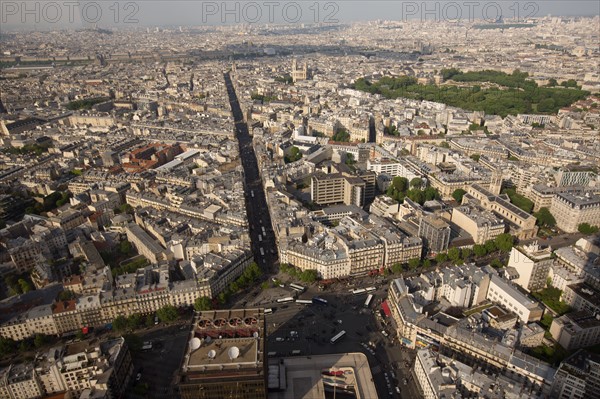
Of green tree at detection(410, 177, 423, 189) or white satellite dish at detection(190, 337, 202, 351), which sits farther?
green tree at detection(410, 177, 423, 189)

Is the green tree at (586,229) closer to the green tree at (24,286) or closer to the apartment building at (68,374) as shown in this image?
the apartment building at (68,374)

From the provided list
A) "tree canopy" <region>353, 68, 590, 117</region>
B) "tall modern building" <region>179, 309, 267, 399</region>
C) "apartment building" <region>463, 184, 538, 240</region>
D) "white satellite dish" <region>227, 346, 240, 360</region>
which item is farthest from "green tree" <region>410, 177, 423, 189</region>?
"tree canopy" <region>353, 68, 590, 117</region>

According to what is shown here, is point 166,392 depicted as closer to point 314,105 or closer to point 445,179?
point 445,179

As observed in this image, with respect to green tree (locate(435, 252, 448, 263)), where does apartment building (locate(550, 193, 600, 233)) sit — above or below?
above

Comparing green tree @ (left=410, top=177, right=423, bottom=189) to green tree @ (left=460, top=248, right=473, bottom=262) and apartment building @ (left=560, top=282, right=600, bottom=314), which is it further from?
apartment building @ (left=560, top=282, right=600, bottom=314)

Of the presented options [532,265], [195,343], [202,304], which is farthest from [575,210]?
[195,343]

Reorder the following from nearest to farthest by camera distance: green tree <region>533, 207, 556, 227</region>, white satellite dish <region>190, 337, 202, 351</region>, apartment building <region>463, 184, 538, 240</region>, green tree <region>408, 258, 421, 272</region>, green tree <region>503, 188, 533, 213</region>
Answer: white satellite dish <region>190, 337, 202, 351</region>
green tree <region>408, 258, 421, 272</region>
apartment building <region>463, 184, 538, 240</region>
green tree <region>533, 207, 556, 227</region>
green tree <region>503, 188, 533, 213</region>

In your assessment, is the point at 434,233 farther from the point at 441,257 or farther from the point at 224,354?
the point at 224,354
